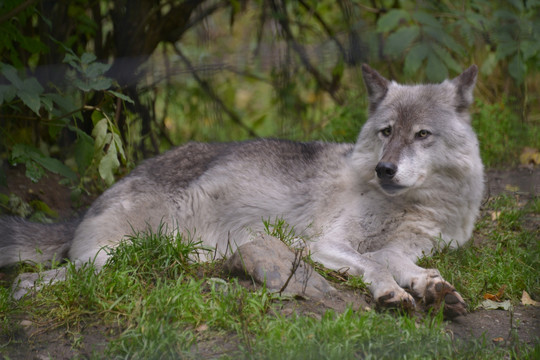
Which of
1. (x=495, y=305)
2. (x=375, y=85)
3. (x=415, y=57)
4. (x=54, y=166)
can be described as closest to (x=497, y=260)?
(x=495, y=305)

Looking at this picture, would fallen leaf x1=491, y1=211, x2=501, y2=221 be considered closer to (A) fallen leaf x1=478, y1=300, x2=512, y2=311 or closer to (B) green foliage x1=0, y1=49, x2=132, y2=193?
(A) fallen leaf x1=478, y1=300, x2=512, y2=311

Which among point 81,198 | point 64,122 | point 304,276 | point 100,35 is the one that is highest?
point 100,35

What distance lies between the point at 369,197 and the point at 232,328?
1.63 m

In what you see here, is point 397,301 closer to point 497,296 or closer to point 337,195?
point 497,296

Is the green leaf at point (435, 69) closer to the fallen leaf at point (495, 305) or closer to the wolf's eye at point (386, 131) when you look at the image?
the wolf's eye at point (386, 131)

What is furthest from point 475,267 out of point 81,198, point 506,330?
point 81,198

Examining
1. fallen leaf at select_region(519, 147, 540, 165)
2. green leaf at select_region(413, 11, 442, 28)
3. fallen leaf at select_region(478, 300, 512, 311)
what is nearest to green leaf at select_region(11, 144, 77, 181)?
fallen leaf at select_region(478, 300, 512, 311)

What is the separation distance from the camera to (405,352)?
106 inches

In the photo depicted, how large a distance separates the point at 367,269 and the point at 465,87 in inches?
63.9

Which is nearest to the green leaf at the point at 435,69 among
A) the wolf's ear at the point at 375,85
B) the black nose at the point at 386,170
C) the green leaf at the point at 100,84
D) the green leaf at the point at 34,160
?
the wolf's ear at the point at 375,85

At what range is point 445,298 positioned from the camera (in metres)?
3.21

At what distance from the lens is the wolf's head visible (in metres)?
3.85

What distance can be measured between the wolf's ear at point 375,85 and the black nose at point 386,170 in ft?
2.76

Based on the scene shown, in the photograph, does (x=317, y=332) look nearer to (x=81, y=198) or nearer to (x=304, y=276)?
(x=304, y=276)
